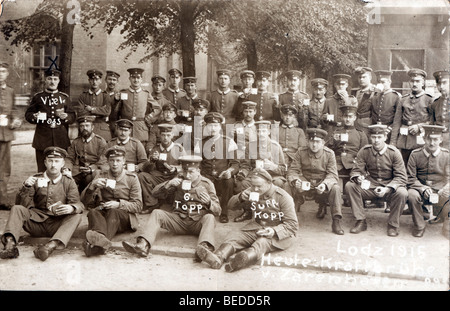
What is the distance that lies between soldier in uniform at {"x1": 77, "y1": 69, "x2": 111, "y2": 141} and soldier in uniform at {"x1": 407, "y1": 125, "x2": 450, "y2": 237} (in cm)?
357

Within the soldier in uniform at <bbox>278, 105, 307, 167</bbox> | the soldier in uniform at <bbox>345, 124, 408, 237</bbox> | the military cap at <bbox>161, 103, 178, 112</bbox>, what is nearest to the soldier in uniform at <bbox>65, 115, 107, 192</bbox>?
the military cap at <bbox>161, 103, 178, 112</bbox>

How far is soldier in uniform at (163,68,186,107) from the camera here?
5.67 meters

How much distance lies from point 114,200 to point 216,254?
125cm

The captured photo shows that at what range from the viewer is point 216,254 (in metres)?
4.03

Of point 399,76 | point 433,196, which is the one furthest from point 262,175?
point 399,76

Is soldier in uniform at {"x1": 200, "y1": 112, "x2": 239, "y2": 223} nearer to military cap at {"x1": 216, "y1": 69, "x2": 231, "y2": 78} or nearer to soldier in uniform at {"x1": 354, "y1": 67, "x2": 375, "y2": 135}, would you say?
military cap at {"x1": 216, "y1": 69, "x2": 231, "y2": 78}

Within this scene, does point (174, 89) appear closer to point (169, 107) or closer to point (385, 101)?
point (169, 107)

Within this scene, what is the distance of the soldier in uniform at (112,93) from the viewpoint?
5.65m

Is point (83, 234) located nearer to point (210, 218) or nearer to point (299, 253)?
point (210, 218)

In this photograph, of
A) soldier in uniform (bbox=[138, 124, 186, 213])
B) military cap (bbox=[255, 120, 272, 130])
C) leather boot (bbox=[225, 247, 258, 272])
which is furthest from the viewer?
soldier in uniform (bbox=[138, 124, 186, 213])

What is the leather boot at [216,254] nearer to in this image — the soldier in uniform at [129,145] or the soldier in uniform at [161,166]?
the soldier in uniform at [161,166]

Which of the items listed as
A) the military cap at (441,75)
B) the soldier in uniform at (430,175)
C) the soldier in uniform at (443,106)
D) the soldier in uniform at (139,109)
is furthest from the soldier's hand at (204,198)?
the military cap at (441,75)

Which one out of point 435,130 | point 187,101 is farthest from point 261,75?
point 435,130
